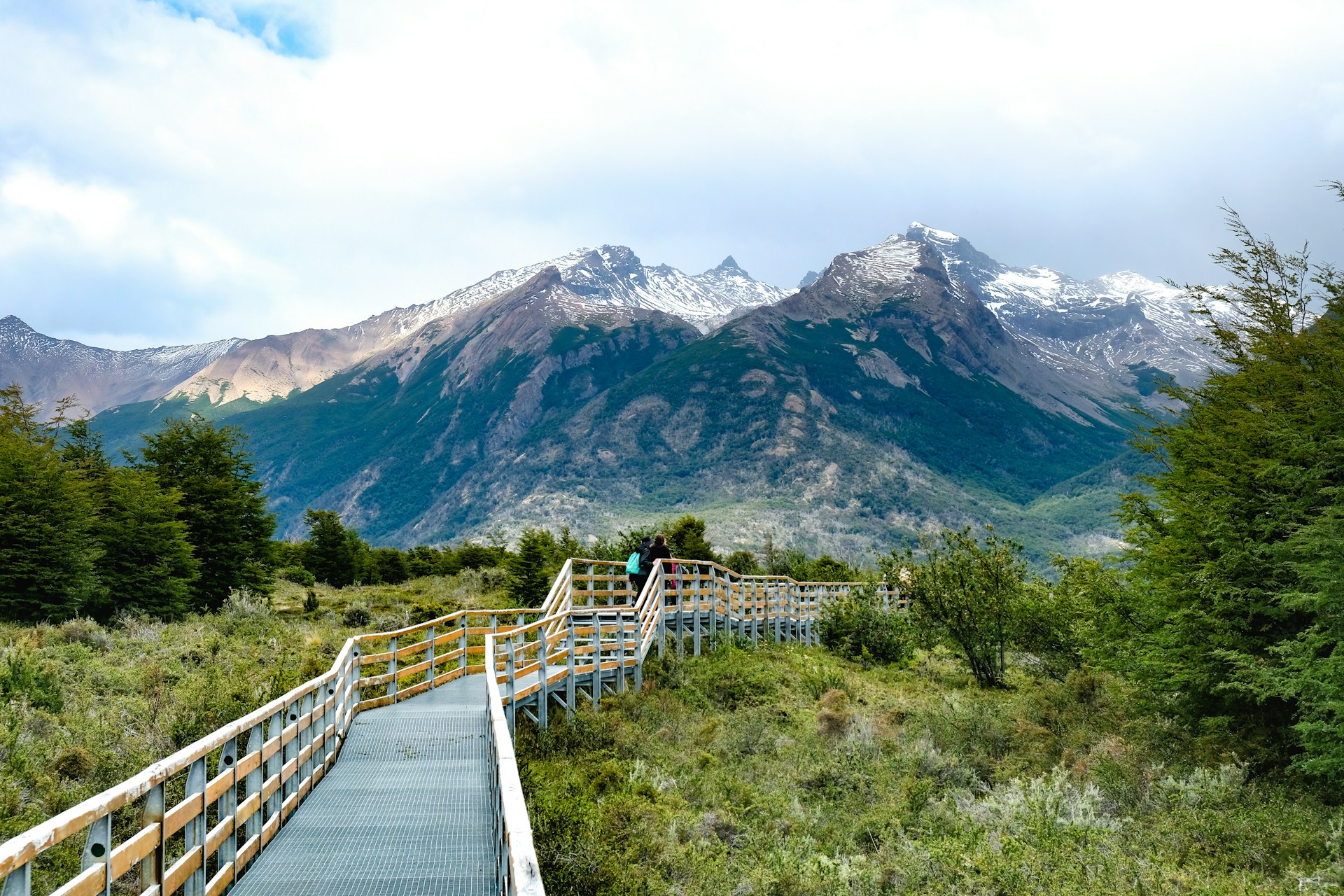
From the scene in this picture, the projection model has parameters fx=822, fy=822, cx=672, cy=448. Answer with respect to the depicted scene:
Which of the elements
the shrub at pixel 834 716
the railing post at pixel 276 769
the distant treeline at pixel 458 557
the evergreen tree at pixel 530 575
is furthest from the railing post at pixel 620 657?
the distant treeline at pixel 458 557

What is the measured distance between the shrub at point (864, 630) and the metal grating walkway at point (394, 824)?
17.2 meters

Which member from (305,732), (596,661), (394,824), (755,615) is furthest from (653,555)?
(394,824)

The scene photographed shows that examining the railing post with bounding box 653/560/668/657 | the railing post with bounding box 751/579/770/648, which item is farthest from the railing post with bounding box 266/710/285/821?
the railing post with bounding box 751/579/770/648

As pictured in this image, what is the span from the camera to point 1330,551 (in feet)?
28.6

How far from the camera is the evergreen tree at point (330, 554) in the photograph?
42969 millimetres

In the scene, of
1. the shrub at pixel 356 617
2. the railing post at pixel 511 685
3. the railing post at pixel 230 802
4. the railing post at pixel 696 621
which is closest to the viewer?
the railing post at pixel 230 802

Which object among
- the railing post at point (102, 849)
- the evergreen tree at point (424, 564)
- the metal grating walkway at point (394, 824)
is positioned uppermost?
the railing post at point (102, 849)

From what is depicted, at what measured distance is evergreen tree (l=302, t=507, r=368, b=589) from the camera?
42969mm

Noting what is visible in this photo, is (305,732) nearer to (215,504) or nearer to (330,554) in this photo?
(215,504)

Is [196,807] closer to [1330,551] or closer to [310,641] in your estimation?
[1330,551]

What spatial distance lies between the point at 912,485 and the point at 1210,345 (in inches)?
6264

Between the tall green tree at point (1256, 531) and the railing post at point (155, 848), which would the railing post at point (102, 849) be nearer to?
the railing post at point (155, 848)

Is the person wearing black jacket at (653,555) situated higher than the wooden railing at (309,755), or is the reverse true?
the person wearing black jacket at (653,555)

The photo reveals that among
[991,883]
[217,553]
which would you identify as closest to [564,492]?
[217,553]
